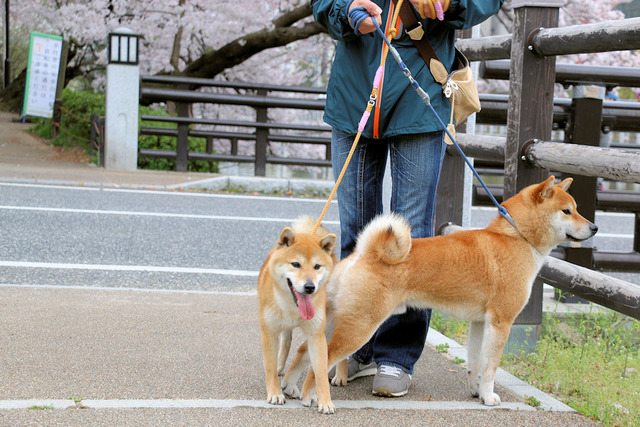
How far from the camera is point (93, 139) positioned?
1545 cm

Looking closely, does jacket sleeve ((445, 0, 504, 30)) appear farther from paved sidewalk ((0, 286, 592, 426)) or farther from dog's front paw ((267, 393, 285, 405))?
dog's front paw ((267, 393, 285, 405))

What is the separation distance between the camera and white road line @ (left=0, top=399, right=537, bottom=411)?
9.71ft

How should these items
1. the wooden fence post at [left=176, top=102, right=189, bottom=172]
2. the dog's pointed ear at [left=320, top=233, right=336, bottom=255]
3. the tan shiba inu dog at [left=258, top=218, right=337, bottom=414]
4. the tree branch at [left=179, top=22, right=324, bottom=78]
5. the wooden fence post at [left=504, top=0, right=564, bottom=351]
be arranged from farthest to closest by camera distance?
the tree branch at [left=179, top=22, right=324, bottom=78], the wooden fence post at [left=176, top=102, right=189, bottom=172], the wooden fence post at [left=504, top=0, right=564, bottom=351], the dog's pointed ear at [left=320, top=233, right=336, bottom=255], the tan shiba inu dog at [left=258, top=218, right=337, bottom=414]

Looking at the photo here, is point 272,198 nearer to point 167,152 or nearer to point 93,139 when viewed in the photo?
point 167,152

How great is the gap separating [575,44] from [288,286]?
194 cm

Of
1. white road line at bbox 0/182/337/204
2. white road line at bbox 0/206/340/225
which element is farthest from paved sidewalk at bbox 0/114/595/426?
white road line at bbox 0/182/337/204

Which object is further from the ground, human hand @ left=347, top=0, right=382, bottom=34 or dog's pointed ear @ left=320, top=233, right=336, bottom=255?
human hand @ left=347, top=0, right=382, bottom=34

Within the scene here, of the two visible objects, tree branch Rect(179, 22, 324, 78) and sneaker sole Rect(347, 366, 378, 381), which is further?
tree branch Rect(179, 22, 324, 78)

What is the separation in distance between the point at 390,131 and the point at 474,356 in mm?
1108

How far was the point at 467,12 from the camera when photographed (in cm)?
322

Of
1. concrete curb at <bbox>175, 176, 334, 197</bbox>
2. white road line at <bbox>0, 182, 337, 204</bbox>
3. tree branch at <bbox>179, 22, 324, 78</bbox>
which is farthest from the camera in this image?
tree branch at <bbox>179, 22, 324, 78</bbox>

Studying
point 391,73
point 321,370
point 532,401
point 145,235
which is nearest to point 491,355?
point 532,401

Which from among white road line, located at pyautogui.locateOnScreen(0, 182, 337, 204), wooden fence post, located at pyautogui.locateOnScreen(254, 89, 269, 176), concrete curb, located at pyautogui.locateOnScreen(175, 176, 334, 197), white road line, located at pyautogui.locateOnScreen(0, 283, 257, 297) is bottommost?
white road line, located at pyautogui.locateOnScreen(0, 283, 257, 297)

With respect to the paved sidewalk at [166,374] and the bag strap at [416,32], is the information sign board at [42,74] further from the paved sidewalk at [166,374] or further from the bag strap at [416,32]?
the bag strap at [416,32]
